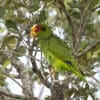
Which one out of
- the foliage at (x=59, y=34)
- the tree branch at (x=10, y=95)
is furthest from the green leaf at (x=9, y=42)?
the tree branch at (x=10, y=95)

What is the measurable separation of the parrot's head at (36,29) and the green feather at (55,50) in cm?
1

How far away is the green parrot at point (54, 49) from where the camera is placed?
1.90 metres

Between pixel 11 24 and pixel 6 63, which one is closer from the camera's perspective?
pixel 11 24

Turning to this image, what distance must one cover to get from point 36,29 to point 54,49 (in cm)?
24

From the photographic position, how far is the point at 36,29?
6.05 ft

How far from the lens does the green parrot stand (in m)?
1.90

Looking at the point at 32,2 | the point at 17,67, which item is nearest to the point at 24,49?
the point at 17,67

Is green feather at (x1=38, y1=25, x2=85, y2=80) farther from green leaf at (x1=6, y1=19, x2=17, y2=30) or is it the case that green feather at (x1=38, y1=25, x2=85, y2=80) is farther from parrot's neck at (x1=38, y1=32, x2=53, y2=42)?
green leaf at (x1=6, y1=19, x2=17, y2=30)

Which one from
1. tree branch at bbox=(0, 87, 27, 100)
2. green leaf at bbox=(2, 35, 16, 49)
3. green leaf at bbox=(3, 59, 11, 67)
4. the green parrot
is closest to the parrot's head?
the green parrot

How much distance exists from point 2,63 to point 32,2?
0.49 m

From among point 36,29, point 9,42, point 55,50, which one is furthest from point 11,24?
point 55,50

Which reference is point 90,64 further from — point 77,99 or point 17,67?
point 17,67

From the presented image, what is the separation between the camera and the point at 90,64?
6.25 feet

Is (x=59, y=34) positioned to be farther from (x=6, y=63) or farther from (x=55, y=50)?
(x=6, y=63)
